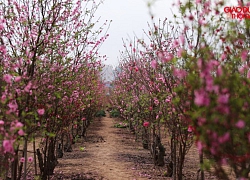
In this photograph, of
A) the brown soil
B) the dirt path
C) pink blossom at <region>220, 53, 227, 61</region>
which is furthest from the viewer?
the dirt path

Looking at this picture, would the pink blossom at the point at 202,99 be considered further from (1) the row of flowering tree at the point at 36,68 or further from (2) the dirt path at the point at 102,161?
(2) the dirt path at the point at 102,161

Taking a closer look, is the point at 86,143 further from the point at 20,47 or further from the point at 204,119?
the point at 204,119

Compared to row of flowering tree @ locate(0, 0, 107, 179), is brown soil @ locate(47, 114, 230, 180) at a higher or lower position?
lower
